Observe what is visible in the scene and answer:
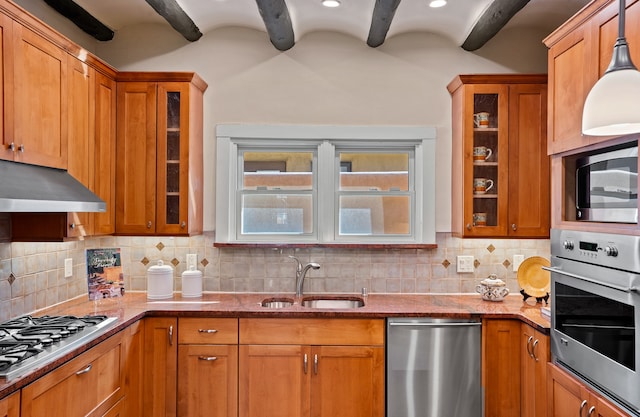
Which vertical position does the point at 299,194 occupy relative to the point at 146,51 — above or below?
below

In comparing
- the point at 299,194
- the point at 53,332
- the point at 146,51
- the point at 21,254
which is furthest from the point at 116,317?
the point at 146,51

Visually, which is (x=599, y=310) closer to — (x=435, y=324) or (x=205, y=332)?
(x=435, y=324)

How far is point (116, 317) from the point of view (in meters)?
2.56

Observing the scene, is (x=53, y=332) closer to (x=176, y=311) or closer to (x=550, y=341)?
(x=176, y=311)

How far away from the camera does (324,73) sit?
341 centimetres

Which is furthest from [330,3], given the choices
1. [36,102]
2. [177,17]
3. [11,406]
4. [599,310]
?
[11,406]

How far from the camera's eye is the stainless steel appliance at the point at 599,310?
172 centimetres

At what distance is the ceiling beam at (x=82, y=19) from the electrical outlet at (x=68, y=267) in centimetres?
157

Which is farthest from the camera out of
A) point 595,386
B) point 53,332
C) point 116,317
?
point 116,317

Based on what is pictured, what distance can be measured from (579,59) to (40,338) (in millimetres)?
2736

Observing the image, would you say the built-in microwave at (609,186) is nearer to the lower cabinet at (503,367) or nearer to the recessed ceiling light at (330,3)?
the lower cabinet at (503,367)

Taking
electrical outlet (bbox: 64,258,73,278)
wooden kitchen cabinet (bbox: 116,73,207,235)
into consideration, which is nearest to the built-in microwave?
wooden kitchen cabinet (bbox: 116,73,207,235)

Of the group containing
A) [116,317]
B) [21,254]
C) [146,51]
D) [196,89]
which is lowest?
[116,317]

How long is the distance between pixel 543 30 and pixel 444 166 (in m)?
1.22
